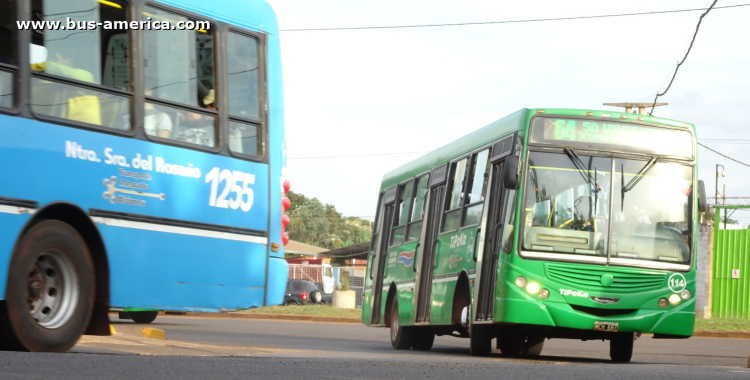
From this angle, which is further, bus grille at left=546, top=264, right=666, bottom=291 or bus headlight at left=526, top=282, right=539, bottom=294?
bus grille at left=546, top=264, right=666, bottom=291

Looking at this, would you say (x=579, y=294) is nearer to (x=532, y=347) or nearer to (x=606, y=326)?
(x=606, y=326)

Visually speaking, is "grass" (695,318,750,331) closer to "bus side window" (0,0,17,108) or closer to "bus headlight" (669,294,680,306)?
"bus headlight" (669,294,680,306)

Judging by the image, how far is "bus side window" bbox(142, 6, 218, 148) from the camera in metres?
9.31

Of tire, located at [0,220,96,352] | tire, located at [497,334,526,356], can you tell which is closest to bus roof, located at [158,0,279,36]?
tire, located at [0,220,96,352]

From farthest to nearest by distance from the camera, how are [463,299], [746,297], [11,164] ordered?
1. [746,297]
2. [463,299]
3. [11,164]

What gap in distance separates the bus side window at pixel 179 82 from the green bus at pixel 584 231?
13.2ft

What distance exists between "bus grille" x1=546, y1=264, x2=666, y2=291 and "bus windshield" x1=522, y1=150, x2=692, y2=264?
0.56ft

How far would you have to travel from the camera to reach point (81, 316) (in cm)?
881

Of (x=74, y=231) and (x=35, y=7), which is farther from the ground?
(x=35, y=7)

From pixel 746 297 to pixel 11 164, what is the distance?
2606 cm

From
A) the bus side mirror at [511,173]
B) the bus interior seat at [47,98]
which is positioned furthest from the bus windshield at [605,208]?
the bus interior seat at [47,98]

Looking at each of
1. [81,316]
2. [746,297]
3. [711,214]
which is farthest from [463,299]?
[711,214]

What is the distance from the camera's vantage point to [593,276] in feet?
40.9

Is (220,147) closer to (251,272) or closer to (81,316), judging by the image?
(251,272)
